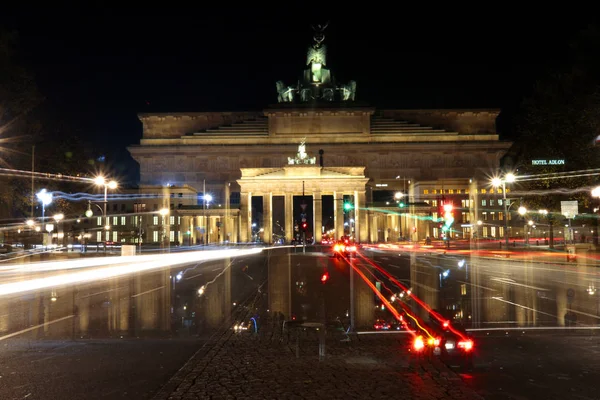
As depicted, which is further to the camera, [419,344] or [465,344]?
[419,344]

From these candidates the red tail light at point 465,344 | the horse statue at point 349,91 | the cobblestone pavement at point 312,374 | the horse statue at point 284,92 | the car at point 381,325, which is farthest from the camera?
the horse statue at point 284,92

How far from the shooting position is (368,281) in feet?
70.1

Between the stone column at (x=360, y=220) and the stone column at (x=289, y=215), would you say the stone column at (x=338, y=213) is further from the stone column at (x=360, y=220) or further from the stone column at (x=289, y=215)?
the stone column at (x=289, y=215)

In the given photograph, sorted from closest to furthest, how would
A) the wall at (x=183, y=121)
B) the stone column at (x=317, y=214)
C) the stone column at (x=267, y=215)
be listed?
the stone column at (x=267, y=215) → the stone column at (x=317, y=214) → the wall at (x=183, y=121)

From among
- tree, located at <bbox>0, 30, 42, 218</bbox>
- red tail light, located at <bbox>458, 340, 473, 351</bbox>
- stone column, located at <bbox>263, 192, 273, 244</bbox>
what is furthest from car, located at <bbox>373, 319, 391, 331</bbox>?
stone column, located at <bbox>263, 192, 273, 244</bbox>

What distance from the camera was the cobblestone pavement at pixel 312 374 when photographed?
21.6 feet

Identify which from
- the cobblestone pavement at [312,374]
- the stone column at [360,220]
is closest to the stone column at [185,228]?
the stone column at [360,220]

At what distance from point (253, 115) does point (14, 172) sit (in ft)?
233

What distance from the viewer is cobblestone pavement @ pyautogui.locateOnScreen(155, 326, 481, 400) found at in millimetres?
6594

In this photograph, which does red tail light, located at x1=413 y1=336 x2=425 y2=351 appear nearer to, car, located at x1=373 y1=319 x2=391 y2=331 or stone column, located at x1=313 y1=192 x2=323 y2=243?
car, located at x1=373 y1=319 x2=391 y2=331

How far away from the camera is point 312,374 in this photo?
24.5ft

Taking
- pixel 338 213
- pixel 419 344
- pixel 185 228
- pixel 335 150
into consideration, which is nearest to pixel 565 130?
pixel 419 344

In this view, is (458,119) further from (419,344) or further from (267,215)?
→ (419,344)

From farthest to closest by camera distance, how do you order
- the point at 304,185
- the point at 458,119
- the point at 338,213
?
1. the point at 458,119
2. the point at 338,213
3. the point at 304,185
